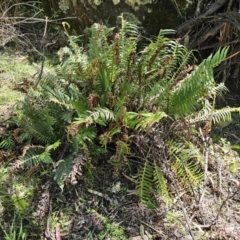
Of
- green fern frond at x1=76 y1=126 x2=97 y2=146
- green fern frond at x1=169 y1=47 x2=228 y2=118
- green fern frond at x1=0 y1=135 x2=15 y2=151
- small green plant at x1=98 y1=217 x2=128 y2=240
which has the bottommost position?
small green plant at x1=98 y1=217 x2=128 y2=240

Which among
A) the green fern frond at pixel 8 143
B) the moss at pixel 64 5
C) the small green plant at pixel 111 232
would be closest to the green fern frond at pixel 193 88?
the small green plant at pixel 111 232

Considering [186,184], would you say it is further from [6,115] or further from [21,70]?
[21,70]

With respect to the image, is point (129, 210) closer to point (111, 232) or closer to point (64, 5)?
point (111, 232)

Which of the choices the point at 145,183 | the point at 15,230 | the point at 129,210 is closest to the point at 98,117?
the point at 145,183

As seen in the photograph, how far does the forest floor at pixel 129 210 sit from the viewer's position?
2717mm

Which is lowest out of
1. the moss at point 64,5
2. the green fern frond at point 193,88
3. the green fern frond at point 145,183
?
the green fern frond at point 145,183

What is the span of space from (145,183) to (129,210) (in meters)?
0.21

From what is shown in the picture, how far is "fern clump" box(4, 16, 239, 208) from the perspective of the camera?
2.85 m

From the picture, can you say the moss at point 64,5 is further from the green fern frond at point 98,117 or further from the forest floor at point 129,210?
the green fern frond at point 98,117

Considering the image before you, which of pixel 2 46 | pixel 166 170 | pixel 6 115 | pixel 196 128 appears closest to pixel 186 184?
pixel 166 170

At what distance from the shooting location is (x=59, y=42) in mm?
4168

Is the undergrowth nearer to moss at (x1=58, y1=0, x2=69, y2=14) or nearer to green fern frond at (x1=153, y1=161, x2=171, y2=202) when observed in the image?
green fern frond at (x1=153, y1=161, x2=171, y2=202)

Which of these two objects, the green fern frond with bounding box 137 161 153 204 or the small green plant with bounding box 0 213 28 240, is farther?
the green fern frond with bounding box 137 161 153 204

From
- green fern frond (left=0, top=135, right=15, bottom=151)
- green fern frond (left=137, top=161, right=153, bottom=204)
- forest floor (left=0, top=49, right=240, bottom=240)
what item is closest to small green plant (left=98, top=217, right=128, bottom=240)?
forest floor (left=0, top=49, right=240, bottom=240)
